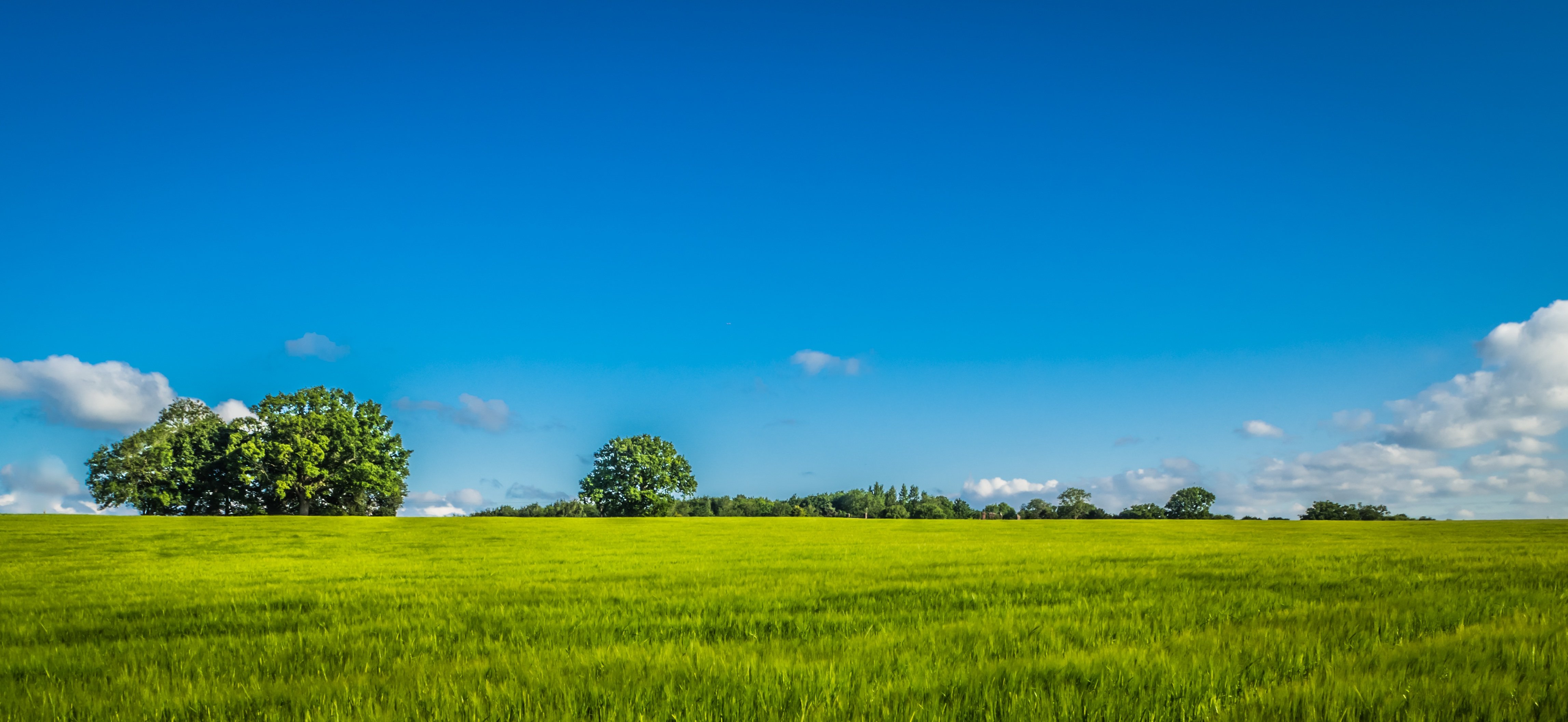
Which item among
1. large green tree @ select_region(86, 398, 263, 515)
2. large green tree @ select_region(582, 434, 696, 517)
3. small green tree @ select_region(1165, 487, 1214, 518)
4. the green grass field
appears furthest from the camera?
small green tree @ select_region(1165, 487, 1214, 518)

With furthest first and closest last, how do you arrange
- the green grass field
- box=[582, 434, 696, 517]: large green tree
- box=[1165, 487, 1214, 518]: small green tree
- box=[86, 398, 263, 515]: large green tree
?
box=[1165, 487, 1214, 518]: small green tree → box=[582, 434, 696, 517]: large green tree → box=[86, 398, 263, 515]: large green tree → the green grass field

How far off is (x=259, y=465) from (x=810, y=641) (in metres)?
82.8

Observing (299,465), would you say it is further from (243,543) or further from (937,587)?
(937,587)

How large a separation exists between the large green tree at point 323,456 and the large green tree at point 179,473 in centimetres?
219

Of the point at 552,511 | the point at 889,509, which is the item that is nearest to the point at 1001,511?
the point at 889,509

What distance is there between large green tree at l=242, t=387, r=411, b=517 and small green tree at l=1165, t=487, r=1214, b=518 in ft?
396

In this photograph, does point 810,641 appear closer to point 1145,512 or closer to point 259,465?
point 259,465

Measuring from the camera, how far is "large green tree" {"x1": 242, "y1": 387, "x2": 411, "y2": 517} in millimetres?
70125

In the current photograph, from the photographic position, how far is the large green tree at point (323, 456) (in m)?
70.1

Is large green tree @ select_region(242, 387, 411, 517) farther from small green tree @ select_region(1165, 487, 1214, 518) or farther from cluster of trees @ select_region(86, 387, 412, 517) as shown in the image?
small green tree @ select_region(1165, 487, 1214, 518)

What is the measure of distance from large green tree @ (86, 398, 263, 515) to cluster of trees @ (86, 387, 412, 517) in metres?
0.08

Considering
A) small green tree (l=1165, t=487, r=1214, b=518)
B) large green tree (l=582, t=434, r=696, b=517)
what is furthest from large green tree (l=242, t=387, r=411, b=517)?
small green tree (l=1165, t=487, r=1214, b=518)

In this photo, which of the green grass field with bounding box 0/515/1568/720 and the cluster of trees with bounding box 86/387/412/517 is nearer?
the green grass field with bounding box 0/515/1568/720

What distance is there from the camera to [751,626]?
708 cm
